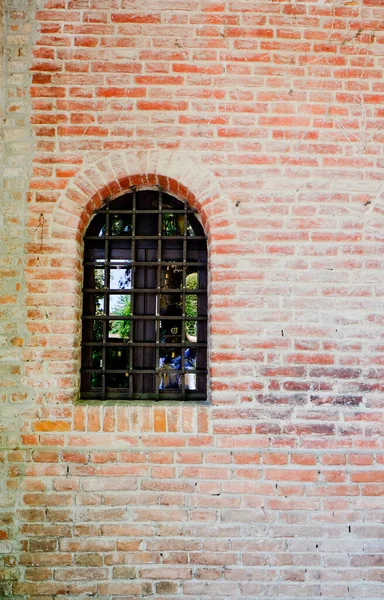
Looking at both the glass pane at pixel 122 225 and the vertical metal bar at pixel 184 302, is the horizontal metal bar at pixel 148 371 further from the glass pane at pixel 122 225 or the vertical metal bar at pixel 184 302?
the glass pane at pixel 122 225

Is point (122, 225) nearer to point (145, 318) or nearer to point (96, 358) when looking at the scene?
point (145, 318)

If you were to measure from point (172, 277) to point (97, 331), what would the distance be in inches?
24.6

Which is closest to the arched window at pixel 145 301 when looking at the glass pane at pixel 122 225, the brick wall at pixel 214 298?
the glass pane at pixel 122 225

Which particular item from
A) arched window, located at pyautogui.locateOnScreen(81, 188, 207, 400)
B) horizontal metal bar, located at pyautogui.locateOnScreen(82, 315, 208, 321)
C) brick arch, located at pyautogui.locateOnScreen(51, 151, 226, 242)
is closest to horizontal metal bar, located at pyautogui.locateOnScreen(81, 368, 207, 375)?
arched window, located at pyautogui.locateOnScreen(81, 188, 207, 400)

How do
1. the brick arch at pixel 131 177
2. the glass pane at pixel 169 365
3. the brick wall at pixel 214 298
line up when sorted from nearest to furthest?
the brick wall at pixel 214 298
the brick arch at pixel 131 177
the glass pane at pixel 169 365

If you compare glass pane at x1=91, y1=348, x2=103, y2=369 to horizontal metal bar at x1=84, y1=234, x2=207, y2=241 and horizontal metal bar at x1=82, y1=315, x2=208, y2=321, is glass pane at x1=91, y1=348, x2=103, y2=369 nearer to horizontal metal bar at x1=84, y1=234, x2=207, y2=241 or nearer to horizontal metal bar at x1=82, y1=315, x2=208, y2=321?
horizontal metal bar at x1=82, y1=315, x2=208, y2=321

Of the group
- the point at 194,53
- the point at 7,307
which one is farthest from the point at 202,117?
the point at 7,307

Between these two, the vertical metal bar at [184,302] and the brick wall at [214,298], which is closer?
the brick wall at [214,298]

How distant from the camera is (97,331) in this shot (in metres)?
2.87

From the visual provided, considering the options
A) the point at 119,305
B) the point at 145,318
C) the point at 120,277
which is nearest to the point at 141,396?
the point at 145,318

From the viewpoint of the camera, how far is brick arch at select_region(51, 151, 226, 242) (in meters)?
2.71

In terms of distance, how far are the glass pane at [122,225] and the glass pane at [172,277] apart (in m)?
0.36

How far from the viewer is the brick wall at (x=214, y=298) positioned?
2588mm

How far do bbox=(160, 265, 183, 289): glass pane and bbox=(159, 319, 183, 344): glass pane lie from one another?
24cm
